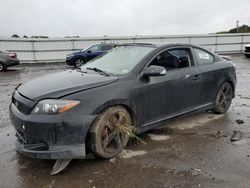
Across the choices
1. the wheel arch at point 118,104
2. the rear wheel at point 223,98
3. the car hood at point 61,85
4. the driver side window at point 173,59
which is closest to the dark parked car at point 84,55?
the rear wheel at point 223,98

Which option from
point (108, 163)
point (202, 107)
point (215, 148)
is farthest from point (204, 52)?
point (108, 163)

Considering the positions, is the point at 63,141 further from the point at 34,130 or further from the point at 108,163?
the point at 108,163

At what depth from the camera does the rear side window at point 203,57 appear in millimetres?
5138

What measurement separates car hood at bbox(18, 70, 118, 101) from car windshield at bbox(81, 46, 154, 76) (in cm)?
37

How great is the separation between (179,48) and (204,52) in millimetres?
774

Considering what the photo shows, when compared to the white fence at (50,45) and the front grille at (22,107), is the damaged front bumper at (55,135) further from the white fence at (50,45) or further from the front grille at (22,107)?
the white fence at (50,45)

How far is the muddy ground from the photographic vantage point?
126 inches

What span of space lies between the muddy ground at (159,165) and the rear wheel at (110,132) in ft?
0.52

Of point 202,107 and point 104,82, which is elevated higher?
point 104,82

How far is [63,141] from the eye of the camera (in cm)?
329

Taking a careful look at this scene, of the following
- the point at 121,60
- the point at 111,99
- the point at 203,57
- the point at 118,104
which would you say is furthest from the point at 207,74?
the point at 111,99

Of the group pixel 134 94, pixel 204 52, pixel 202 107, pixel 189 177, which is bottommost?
pixel 189 177

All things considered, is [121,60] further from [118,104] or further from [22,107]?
[22,107]

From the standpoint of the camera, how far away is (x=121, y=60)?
4.56 metres
